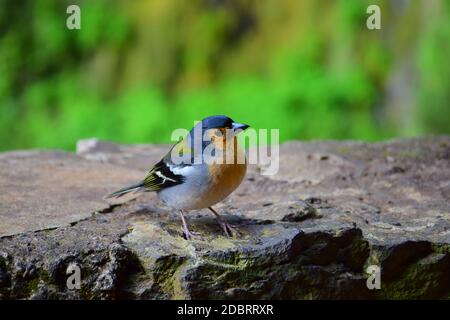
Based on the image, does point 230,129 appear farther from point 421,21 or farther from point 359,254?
point 421,21

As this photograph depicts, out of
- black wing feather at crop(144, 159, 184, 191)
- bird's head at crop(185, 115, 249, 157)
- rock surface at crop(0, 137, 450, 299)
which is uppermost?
bird's head at crop(185, 115, 249, 157)

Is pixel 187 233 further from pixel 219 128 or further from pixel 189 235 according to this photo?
pixel 219 128

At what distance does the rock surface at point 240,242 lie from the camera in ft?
12.5

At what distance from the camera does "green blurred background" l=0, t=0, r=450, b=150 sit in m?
10.0

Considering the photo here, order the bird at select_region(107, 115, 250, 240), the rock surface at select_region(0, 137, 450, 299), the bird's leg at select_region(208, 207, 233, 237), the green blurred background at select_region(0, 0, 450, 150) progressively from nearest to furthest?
the rock surface at select_region(0, 137, 450, 299) → the bird at select_region(107, 115, 250, 240) → the bird's leg at select_region(208, 207, 233, 237) → the green blurred background at select_region(0, 0, 450, 150)

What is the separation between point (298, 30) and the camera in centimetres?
1068

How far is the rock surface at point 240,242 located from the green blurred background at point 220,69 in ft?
15.3

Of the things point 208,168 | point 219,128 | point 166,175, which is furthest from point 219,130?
point 166,175

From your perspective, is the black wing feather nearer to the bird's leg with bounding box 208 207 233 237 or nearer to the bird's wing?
the bird's wing

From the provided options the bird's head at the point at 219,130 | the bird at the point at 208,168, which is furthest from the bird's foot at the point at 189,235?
the bird's head at the point at 219,130

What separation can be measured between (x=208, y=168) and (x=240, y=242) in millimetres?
456

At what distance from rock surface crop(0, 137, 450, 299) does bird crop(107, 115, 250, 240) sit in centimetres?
20

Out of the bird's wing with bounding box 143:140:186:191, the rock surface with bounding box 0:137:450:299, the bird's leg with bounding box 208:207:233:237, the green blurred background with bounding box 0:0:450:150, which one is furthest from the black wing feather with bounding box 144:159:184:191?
the green blurred background with bounding box 0:0:450:150

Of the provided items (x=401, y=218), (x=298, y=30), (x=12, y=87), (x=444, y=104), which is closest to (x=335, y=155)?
(x=401, y=218)
